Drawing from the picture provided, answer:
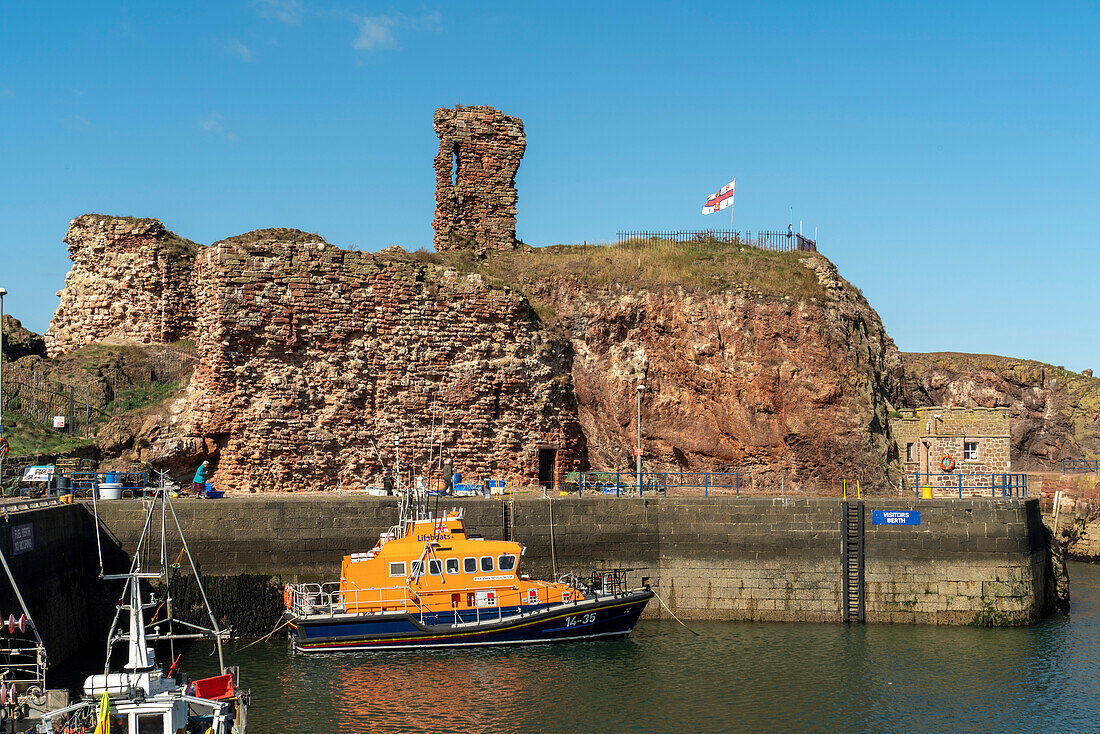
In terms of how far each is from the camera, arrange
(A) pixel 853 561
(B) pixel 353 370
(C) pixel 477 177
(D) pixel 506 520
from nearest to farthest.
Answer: (A) pixel 853 561 → (D) pixel 506 520 → (B) pixel 353 370 → (C) pixel 477 177

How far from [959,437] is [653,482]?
16462mm

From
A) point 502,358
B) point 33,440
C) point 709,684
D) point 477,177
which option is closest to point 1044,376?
point 477,177

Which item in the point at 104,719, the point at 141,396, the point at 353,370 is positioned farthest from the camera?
the point at 141,396

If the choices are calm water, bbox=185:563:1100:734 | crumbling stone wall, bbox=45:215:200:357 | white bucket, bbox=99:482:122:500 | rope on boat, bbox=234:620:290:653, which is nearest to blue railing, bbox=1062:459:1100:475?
calm water, bbox=185:563:1100:734

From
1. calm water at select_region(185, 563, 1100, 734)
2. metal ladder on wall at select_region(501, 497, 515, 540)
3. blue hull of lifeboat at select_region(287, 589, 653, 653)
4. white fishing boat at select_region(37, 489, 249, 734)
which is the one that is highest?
metal ladder on wall at select_region(501, 497, 515, 540)

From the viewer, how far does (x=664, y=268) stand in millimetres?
40562

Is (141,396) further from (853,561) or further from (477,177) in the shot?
(853,561)

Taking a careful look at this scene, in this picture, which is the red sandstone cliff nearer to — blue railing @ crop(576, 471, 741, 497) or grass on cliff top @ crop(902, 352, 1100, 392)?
blue railing @ crop(576, 471, 741, 497)

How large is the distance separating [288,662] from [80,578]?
6.24 metres

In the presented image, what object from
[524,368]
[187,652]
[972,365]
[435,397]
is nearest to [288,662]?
[187,652]

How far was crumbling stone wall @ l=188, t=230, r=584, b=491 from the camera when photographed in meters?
32.4

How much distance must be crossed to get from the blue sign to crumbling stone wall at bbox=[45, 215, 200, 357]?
2509cm

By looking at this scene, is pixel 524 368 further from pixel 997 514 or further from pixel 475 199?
pixel 997 514

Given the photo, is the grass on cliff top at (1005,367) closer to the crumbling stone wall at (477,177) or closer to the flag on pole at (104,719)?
the crumbling stone wall at (477,177)
